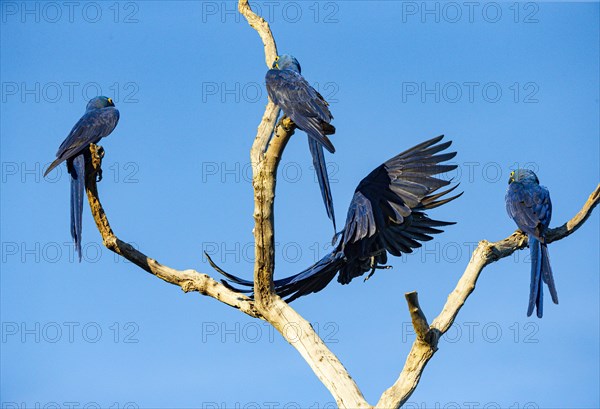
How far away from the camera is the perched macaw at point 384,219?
5.80 m

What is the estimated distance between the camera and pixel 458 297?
17.4ft

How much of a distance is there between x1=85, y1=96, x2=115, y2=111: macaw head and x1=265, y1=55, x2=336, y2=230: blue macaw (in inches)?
70.2

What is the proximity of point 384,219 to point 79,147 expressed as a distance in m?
2.42

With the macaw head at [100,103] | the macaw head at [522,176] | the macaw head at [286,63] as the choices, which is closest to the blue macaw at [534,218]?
the macaw head at [522,176]

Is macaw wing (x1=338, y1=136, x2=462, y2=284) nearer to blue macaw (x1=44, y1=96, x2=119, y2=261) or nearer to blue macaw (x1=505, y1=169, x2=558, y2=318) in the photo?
blue macaw (x1=505, y1=169, x2=558, y2=318)

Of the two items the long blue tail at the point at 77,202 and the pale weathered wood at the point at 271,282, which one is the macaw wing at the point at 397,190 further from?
the long blue tail at the point at 77,202

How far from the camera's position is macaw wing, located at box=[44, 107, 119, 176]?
6078 millimetres

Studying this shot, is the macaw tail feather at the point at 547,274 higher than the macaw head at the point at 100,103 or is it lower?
lower

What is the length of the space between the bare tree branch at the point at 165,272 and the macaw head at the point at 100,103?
110 cm

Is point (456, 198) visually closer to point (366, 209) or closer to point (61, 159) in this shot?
point (366, 209)

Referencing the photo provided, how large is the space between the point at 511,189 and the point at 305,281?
2045 mm

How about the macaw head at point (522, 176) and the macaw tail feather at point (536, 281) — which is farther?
the macaw head at point (522, 176)

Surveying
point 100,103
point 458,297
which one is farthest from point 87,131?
point 458,297

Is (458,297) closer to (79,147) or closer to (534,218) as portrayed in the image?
(534,218)
